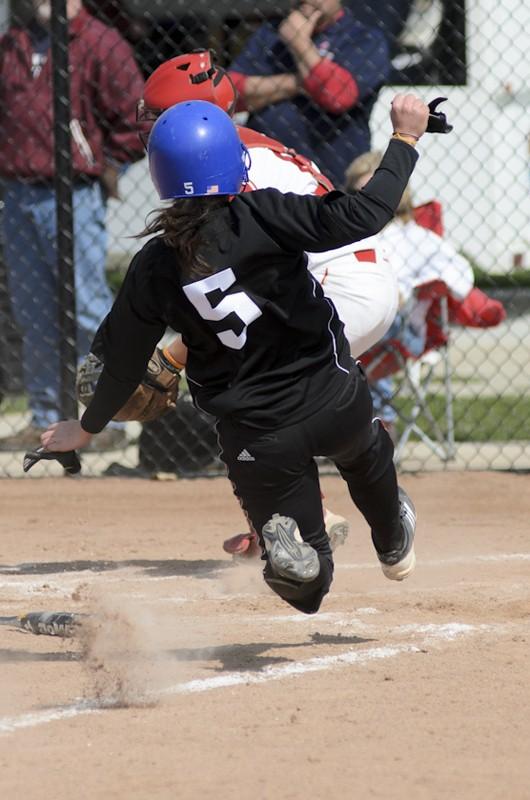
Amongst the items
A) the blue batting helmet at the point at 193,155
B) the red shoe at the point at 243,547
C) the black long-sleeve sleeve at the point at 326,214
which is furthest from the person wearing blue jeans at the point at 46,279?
the black long-sleeve sleeve at the point at 326,214

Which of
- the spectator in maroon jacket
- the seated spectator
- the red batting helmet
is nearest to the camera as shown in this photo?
the red batting helmet

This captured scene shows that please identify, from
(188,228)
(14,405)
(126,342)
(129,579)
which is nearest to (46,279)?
(14,405)

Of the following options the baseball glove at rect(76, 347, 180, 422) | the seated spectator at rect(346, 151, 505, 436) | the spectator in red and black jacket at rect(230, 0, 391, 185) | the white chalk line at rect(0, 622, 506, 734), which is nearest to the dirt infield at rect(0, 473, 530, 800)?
the white chalk line at rect(0, 622, 506, 734)

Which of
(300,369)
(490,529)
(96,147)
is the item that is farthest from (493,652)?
(96,147)

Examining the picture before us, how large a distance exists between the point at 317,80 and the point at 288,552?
Answer: 410 centimetres

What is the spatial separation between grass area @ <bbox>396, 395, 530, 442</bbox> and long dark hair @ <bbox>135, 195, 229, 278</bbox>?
4582 millimetres

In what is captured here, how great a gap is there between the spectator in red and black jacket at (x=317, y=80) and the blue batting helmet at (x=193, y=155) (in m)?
3.64

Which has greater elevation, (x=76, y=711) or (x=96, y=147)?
(x=76, y=711)

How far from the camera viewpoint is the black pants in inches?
148

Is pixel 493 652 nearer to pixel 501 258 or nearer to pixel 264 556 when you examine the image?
pixel 264 556

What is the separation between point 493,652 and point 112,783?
4.75ft

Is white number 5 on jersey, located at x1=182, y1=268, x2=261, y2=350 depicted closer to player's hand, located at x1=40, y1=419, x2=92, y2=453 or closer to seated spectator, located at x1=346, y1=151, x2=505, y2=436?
player's hand, located at x1=40, y1=419, x2=92, y2=453

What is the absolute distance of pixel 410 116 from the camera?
3783mm

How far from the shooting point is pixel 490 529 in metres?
6.11
